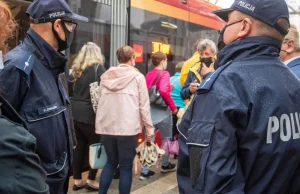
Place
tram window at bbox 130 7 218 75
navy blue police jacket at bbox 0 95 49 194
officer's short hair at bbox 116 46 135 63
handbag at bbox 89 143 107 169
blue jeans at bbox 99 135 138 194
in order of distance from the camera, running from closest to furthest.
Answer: navy blue police jacket at bbox 0 95 49 194 < blue jeans at bbox 99 135 138 194 < officer's short hair at bbox 116 46 135 63 < handbag at bbox 89 143 107 169 < tram window at bbox 130 7 218 75

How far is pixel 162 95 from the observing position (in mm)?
5035

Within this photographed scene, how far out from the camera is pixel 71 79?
15.1 feet

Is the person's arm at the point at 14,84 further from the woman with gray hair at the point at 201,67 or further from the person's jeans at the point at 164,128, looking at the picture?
the person's jeans at the point at 164,128

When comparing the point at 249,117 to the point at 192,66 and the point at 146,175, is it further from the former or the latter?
the point at 146,175

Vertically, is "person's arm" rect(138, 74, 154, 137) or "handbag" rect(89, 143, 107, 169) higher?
"person's arm" rect(138, 74, 154, 137)

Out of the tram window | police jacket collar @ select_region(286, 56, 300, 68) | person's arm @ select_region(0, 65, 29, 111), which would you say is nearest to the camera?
person's arm @ select_region(0, 65, 29, 111)

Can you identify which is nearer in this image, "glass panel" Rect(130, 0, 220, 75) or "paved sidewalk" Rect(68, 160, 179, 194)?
"paved sidewalk" Rect(68, 160, 179, 194)

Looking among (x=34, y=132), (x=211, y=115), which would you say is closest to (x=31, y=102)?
(x=34, y=132)

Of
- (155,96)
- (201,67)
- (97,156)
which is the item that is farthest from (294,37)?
(97,156)

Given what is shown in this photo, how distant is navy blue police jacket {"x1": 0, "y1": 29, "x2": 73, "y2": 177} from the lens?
1984mm

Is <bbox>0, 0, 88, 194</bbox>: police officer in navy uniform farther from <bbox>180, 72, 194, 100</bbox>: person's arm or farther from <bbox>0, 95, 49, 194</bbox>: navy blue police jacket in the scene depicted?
<bbox>180, 72, 194, 100</bbox>: person's arm

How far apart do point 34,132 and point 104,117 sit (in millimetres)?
1991

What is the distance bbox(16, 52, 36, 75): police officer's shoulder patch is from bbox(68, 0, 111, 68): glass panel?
8.51 feet

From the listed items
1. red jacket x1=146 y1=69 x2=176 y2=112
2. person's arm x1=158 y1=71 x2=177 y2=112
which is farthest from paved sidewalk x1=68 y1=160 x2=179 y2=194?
person's arm x1=158 y1=71 x2=177 y2=112
